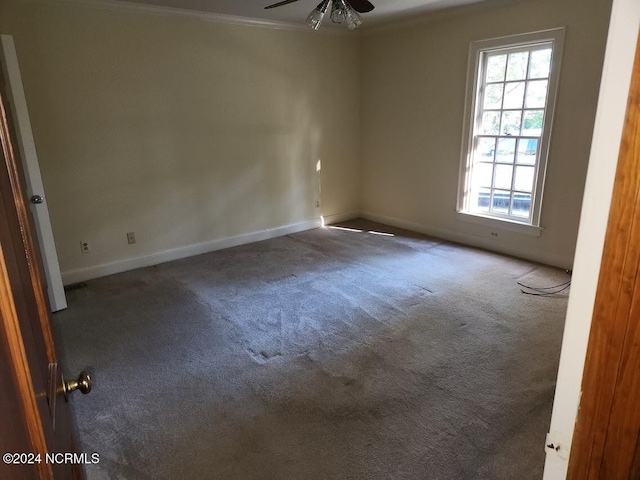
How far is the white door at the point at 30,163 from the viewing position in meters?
2.90

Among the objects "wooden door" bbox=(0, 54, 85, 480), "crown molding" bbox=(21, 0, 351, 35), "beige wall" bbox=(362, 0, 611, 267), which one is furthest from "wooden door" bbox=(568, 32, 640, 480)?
"crown molding" bbox=(21, 0, 351, 35)

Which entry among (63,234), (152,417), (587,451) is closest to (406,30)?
(63,234)

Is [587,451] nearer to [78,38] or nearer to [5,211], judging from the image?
[5,211]

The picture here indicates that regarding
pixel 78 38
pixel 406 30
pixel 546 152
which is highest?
pixel 406 30

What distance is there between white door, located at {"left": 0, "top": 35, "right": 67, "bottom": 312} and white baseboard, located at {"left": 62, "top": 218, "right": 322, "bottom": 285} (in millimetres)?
645

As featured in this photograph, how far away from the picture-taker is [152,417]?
221 cm

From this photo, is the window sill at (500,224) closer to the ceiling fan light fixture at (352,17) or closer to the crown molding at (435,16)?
the crown molding at (435,16)

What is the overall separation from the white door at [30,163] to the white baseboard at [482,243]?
395 centimetres

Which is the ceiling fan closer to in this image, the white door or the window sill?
the white door

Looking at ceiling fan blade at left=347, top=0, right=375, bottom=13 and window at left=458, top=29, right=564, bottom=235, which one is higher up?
ceiling fan blade at left=347, top=0, right=375, bottom=13

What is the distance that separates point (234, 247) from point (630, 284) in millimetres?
4593

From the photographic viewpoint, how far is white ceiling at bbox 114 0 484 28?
3877 mm

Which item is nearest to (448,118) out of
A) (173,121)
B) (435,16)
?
(435,16)

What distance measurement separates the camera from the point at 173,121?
171 inches
